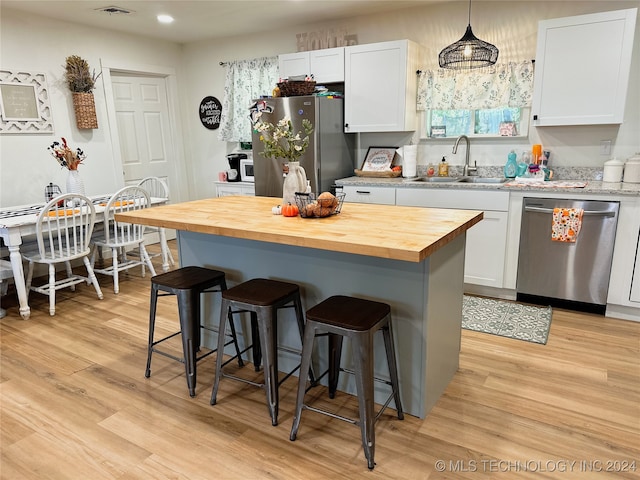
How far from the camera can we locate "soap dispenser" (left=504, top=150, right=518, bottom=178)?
3.92m

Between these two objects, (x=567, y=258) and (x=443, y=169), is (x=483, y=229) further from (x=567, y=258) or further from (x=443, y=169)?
(x=443, y=169)

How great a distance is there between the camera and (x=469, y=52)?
317 centimetres

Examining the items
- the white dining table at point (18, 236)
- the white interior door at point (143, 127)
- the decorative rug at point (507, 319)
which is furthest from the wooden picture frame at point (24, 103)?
the decorative rug at point (507, 319)

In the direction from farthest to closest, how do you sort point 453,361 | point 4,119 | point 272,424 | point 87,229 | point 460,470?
point 4,119 → point 87,229 → point 453,361 → point 272,424 → point 460,470

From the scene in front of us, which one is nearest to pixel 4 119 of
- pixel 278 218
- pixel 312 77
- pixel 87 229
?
pixel 87 229

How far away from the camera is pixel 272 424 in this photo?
83.7 inches

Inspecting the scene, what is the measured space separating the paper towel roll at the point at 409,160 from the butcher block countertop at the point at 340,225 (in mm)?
1793

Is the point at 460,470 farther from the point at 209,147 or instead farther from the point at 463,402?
the point at 209,147

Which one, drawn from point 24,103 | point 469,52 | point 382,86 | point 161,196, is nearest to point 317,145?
point 382,86

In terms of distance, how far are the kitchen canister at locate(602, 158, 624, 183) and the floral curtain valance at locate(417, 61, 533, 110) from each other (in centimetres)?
82

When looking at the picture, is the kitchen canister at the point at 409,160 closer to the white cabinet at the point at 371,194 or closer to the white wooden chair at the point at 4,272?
the white cabinet at the point at 371,194

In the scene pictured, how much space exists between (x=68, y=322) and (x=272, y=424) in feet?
7.12

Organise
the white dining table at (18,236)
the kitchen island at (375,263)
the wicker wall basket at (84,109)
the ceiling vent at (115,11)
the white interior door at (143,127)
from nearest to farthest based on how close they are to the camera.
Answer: the kitchen island at (375,263) < the white dining table at (18,236) < the ceiling vent at (115,11) < the wicker wall basket at (84,109) < the white interior door at (143,127)

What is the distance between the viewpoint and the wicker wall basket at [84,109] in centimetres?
460
